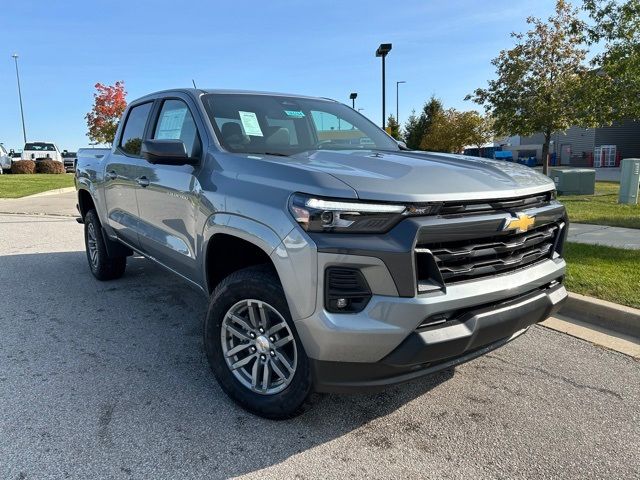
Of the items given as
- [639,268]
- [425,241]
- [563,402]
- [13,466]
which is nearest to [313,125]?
[425,241]

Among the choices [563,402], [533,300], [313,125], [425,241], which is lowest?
[563,402]

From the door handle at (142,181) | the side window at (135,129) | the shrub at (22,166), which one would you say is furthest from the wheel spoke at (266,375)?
the shrub at (22,166)

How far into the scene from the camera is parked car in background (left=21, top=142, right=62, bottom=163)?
1209 inches

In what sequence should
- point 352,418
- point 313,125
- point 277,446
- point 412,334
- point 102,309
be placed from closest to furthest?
point 412,334 < point 277,446 < point 352,418 < point 313,125 < point 102,309

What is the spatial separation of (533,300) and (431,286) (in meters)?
0.78

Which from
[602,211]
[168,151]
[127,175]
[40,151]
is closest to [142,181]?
[127,175]

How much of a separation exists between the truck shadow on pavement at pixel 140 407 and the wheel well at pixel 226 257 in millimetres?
725

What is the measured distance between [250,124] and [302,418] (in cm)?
200

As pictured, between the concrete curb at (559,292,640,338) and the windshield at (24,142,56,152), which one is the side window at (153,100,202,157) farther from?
the windshield at (24,142,56,152)

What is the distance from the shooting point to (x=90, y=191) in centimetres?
555

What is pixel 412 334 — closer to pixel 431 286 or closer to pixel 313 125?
pixel 431 286

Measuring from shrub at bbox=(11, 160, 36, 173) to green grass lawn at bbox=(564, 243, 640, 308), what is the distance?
29.0m

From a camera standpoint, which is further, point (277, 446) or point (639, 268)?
point (639, 268)

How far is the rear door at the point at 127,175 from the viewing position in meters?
4.32
